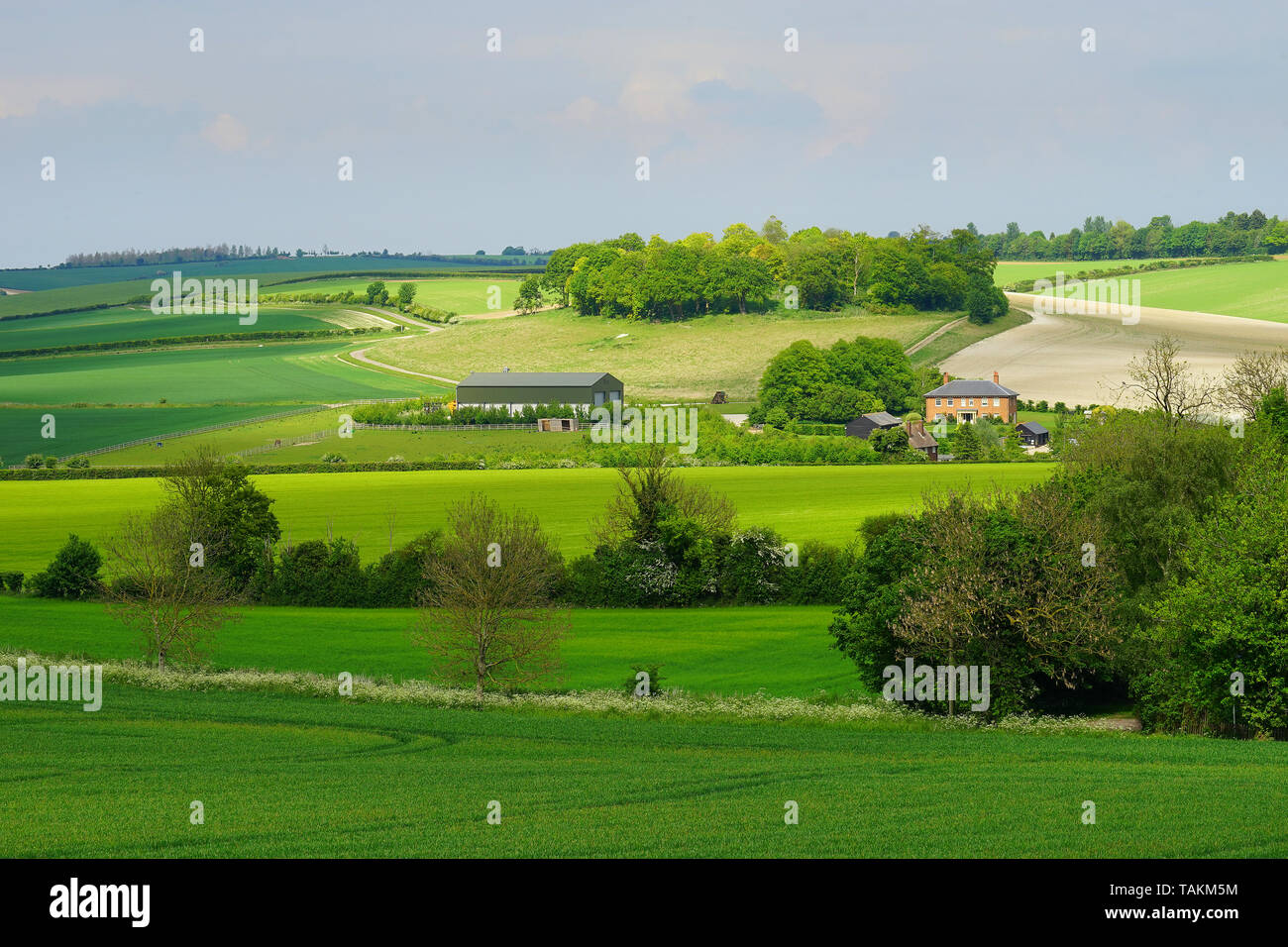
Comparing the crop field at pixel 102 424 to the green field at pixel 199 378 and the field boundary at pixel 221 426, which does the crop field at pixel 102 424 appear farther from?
the green field at pixel 199 378

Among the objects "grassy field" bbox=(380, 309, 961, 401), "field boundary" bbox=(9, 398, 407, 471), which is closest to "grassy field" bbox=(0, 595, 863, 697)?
"field boundary" bbox=(9, 398, 407, 471)

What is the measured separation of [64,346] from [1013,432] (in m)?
127

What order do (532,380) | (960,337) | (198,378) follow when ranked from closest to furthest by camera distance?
(532,380)
(198,378)
(960,337)

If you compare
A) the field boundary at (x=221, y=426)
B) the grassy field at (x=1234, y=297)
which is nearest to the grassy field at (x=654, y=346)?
the field boundary at (x=221, y=426)

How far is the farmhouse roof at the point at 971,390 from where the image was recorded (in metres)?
121

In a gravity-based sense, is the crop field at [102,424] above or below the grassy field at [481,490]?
above

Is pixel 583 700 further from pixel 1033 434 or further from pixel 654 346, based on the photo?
pixel 654 346

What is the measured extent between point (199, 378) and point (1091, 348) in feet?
333

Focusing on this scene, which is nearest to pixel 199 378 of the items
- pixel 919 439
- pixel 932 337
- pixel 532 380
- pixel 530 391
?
pixel 532 380

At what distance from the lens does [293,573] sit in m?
61.2

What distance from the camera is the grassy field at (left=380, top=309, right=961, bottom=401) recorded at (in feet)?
493

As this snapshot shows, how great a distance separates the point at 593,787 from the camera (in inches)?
1009

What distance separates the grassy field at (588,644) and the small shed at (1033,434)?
56.9 meters

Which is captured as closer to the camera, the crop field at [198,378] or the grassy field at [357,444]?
A: the grassy field at [357,444]
